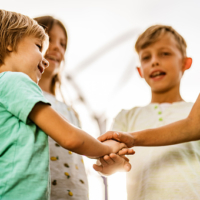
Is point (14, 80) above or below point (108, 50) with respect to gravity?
above

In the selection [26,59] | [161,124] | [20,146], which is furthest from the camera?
[161,124]

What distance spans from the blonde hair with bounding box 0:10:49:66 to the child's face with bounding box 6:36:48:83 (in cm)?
2

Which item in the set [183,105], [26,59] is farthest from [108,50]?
[26,59]

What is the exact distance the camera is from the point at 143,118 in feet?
4.10

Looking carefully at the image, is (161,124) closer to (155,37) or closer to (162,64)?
(162,64)

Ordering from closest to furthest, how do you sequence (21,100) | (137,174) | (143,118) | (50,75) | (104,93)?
(21,100)
(137,174)
(143,118)
(50,75)
(104,93)

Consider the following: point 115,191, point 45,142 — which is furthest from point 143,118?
point 115,191

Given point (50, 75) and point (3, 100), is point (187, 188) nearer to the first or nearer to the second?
point (3, 100)

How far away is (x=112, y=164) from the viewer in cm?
98

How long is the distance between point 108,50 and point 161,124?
4.71 ft

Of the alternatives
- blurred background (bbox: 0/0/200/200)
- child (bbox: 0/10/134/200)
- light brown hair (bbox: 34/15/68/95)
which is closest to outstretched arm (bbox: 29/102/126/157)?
child (bbox: 0/10/134/200)

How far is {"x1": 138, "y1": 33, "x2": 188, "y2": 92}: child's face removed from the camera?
4.22 ft

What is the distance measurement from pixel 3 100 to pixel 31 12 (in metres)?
1.70

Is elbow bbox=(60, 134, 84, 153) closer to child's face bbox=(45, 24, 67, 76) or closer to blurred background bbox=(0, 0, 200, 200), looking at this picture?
child's face bbox=(45, 24, 67, 76)
